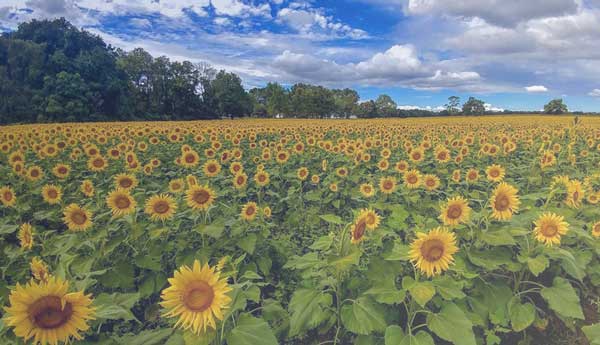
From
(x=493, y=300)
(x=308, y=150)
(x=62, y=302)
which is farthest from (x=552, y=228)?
(x=308, y=150)

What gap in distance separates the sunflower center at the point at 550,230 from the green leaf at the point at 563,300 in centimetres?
32

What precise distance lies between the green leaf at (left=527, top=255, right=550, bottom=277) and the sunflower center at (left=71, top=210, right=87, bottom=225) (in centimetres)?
359

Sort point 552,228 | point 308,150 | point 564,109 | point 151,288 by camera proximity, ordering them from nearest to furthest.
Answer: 1. point 552,228
2. point 151,288
3. point 308,150
4. point 564,109

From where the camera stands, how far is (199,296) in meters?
1.49

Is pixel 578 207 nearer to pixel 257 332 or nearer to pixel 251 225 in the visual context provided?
pixel 251 225

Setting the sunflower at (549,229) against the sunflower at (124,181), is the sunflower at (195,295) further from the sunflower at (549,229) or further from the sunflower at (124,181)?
the sunflower at (124,181)

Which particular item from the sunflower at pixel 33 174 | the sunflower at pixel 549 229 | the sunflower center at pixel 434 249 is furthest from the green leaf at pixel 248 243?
the sunflower at pixel 33 174

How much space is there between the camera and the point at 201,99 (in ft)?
220

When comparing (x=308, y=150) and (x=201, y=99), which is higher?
(x=201, y=99)

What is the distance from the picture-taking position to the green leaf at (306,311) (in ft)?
6.70

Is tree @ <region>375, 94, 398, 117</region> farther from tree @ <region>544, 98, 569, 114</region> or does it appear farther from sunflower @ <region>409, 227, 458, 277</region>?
sunflower @ <region>409, 227, 458, 277</region>

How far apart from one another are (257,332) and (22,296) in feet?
2.94

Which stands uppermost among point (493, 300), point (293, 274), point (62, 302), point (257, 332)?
point (62, 302)

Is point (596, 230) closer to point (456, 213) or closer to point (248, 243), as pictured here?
point (456, 213)
